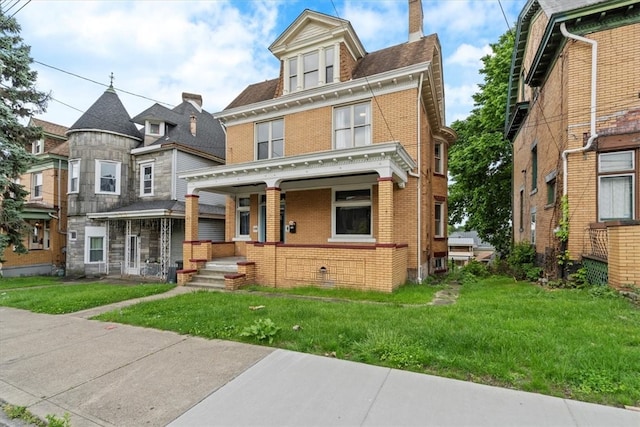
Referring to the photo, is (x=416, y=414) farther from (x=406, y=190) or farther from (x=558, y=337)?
(x=406, y=190)

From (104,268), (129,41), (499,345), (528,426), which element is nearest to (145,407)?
(528,426)

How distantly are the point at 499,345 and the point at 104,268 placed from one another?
18.4 m

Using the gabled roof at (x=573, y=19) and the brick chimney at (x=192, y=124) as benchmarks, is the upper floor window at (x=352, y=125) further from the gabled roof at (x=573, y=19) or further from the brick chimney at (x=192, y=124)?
the brick chimney at (x=192, y=124)

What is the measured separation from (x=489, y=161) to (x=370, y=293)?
16.6 meters

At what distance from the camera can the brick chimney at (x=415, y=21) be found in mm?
12126

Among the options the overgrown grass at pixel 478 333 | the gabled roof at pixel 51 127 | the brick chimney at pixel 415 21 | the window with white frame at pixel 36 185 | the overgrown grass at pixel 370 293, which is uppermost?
the brick chimney at pixel 415 21

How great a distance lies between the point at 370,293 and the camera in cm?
789

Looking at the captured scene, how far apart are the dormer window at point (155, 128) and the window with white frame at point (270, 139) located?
7.59 m

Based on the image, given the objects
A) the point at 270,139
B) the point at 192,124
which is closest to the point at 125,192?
the point at 192,124

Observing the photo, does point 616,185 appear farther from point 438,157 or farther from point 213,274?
point 213,274

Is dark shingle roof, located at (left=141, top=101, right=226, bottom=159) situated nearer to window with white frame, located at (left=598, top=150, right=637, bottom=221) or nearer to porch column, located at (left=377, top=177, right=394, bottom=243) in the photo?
porch column, located at (left=377, top=177, right=394, bottom=243)

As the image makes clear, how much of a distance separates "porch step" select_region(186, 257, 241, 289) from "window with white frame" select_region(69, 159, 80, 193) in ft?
35.2

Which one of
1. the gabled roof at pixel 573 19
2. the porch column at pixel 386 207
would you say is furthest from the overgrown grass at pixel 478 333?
the gabled roof at pixel 573 19

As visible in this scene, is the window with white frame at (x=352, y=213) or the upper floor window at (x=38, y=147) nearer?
the window with white frame at (x=352, y=213)
